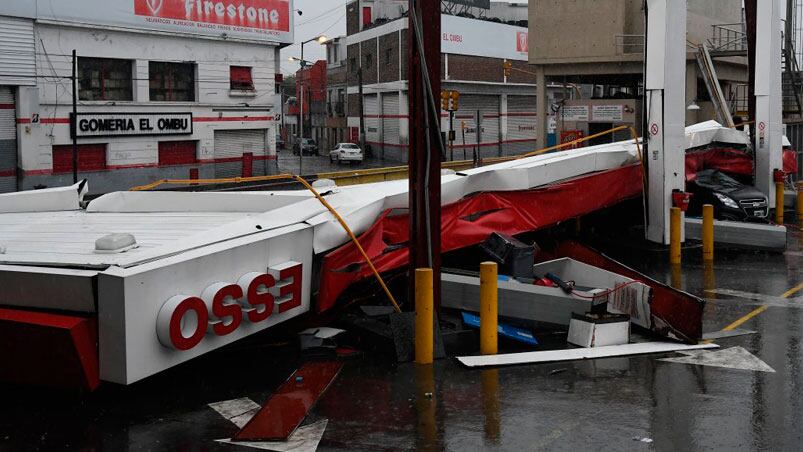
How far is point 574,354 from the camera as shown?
8828 mm

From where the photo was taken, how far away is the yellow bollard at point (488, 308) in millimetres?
8742

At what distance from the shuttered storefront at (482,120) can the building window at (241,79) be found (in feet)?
64.8

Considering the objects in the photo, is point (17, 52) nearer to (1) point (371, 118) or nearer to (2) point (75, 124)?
(2) point (75, 124)

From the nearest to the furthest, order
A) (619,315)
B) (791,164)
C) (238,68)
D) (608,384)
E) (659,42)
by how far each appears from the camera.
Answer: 1. (608,384)
2. (619,315)
3. (659,42)
4. (791,164)
5. (238,68)

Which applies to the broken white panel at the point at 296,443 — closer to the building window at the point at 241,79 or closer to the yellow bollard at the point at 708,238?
Result: the yellow bollard at the point at 708,238

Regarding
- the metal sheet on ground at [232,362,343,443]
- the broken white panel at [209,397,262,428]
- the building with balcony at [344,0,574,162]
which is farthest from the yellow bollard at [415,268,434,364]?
the building with balcony at [344,0,574,162]

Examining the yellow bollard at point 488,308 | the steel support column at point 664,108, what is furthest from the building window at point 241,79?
the yellow bollard at point 488,308

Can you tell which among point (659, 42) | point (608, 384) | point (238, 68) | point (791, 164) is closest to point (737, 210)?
point (659, 42)

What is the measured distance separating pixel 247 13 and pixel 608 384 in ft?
145

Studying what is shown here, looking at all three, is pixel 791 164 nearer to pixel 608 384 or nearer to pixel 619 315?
pixel 619 315

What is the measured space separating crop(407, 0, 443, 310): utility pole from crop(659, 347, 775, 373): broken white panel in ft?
9.00

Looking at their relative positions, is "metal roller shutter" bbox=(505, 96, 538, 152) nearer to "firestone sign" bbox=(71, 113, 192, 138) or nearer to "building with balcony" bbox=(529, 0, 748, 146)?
"building with balcony" bbox=(529, 0, 748, 146)

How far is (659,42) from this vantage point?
15875 mm

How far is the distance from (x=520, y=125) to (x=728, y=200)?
54131 millimetres
